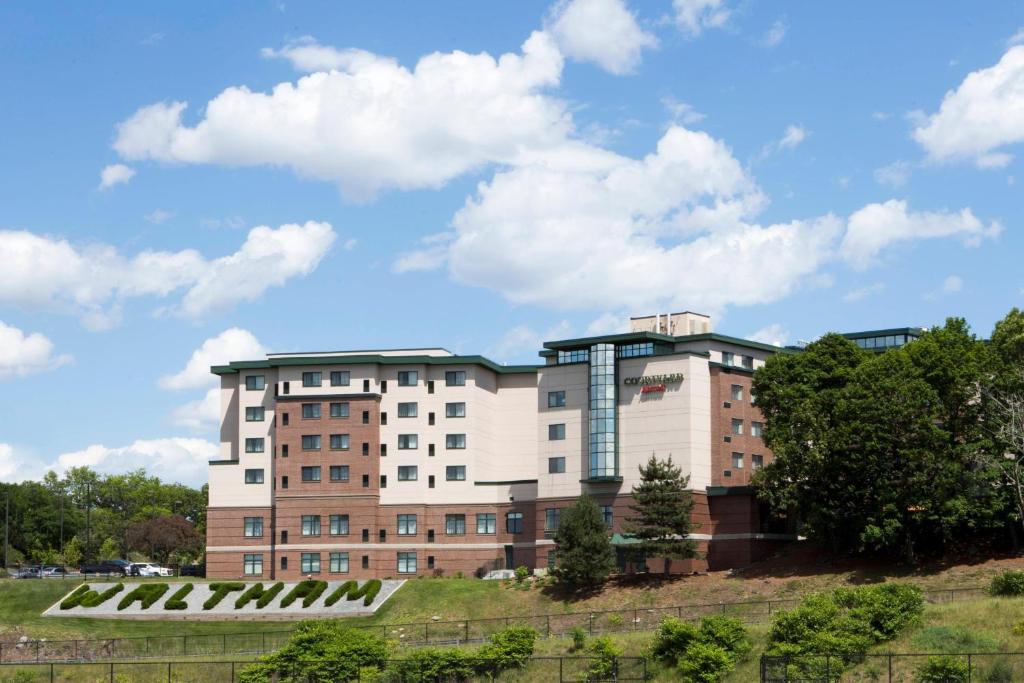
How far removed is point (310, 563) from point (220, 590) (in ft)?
29.1

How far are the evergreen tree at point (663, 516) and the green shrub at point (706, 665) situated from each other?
35.5m

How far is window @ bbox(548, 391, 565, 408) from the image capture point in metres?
115

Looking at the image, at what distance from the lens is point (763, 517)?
359ft

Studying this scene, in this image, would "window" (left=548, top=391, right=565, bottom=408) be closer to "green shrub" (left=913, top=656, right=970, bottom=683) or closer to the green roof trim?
the green roof trim

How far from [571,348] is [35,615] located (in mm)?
46621

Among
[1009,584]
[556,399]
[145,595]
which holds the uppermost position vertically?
[556,399]

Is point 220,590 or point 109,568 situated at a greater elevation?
point 109,568

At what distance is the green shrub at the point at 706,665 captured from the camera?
64750 mm

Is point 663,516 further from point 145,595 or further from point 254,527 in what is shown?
point 145,595

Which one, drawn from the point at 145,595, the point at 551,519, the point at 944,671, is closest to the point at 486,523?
the point at 551,519

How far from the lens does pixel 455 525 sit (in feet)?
388

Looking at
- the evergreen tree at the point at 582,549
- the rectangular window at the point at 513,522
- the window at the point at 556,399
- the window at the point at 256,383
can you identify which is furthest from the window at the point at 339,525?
the evergreen tree at the point at 582,549

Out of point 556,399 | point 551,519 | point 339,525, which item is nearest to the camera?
point 551,519

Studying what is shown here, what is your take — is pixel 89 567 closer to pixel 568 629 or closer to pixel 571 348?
pixel 571 348
